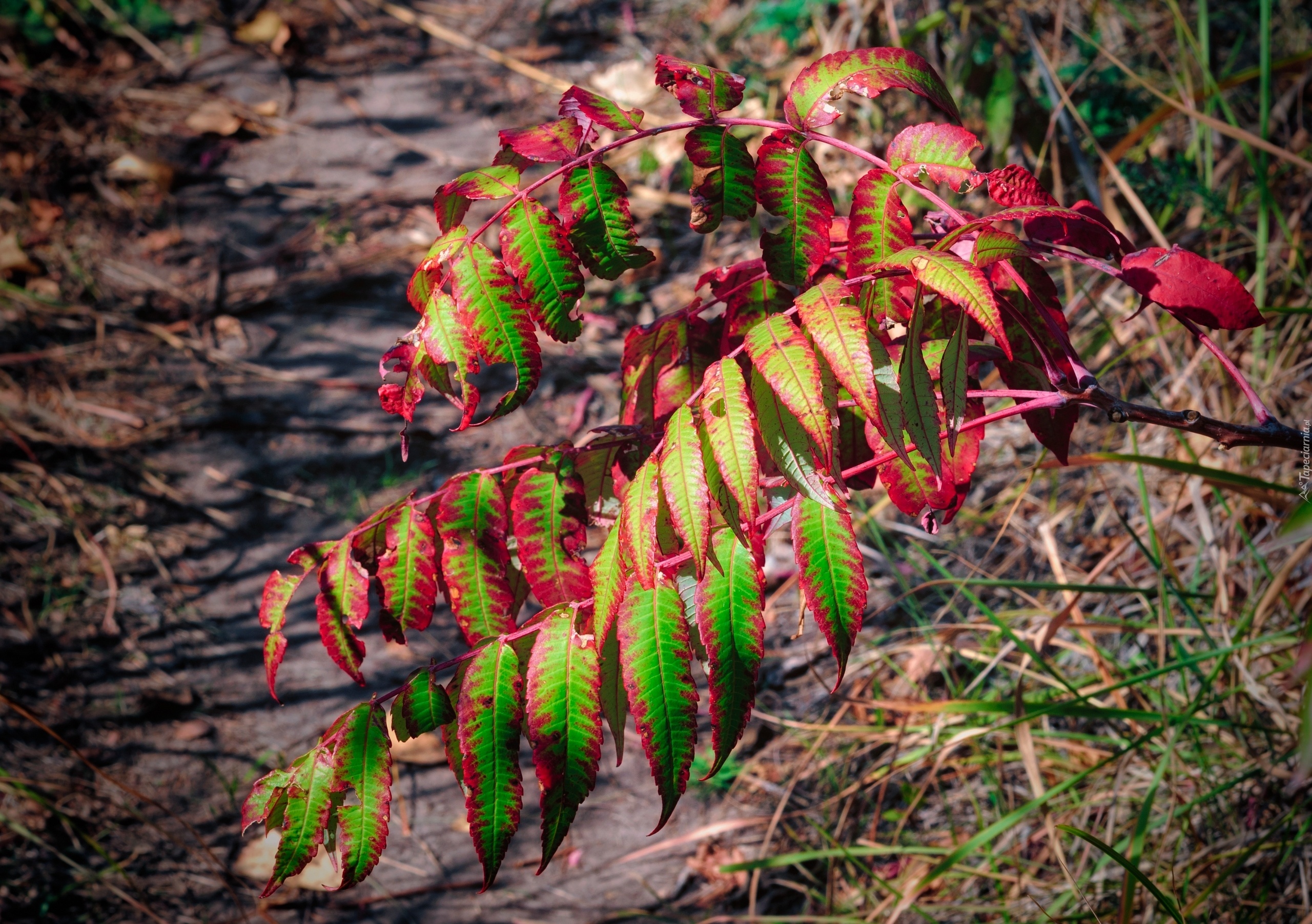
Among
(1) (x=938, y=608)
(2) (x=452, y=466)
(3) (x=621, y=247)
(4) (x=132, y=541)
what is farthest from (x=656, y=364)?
(4) (x=132, y=541)

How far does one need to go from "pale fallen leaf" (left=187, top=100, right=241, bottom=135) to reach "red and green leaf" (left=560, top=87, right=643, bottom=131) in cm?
289

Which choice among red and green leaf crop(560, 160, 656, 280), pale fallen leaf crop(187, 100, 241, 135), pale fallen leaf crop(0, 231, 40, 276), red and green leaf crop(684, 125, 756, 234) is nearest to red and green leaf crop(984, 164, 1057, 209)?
red and green leaf crop(684, 125, 756, 234)

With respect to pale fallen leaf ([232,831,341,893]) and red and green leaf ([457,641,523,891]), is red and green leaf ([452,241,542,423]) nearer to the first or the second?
red and green leaf ([457,641,523,891])

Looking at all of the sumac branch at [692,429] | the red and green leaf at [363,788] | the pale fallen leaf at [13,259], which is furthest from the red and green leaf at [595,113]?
the pale fallen leaf at [13,259]

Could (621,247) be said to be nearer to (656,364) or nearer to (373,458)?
(656,364)

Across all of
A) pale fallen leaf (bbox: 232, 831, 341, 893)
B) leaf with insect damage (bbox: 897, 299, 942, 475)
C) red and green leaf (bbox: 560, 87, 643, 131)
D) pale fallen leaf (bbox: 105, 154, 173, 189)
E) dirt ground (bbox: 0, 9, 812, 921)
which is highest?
red and green leaf (bbox: 560, 87, 643, 131)

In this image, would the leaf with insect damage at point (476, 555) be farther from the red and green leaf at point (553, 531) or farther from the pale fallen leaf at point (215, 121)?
the pale fallen leaf at point (215, 121)

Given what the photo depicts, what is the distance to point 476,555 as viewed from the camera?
→ 0.85 m

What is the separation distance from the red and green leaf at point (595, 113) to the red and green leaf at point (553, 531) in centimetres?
34

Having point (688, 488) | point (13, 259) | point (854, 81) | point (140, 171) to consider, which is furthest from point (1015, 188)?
point (140, 171)

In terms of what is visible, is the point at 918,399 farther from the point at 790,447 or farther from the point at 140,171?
the point at 140,171

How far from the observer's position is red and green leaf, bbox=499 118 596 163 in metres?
0.76

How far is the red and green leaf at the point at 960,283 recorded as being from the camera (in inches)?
22.3

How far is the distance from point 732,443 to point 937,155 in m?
A: 0.37
